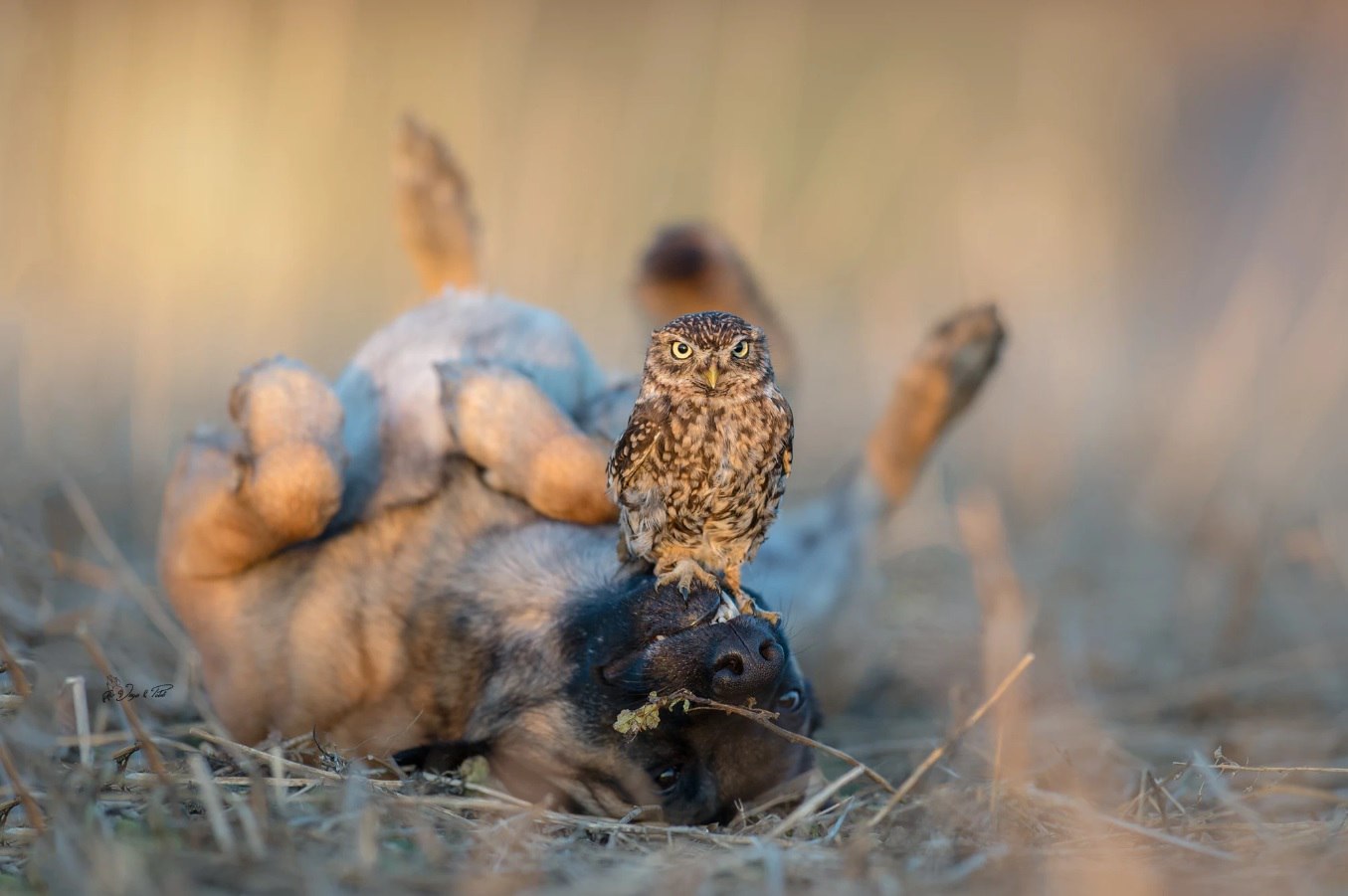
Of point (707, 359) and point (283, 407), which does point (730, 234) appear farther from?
point (707, 359)

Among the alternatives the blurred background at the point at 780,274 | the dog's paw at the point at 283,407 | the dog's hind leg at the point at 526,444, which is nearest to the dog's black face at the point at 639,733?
the dog's hind leg at the point at 526,444

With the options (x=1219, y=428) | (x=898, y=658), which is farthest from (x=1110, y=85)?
(x=898, y=658)

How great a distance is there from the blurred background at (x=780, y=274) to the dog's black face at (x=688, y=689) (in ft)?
5.04

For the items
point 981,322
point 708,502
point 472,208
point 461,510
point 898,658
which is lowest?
point 898,658

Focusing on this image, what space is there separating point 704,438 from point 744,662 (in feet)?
1.47

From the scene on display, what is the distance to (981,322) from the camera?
4379mm

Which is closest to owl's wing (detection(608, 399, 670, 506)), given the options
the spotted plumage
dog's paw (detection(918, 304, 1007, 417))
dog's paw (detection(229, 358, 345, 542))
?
the spotted plumage

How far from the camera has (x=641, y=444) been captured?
2.40 metres

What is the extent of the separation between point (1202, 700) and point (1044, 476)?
2674 millimetres

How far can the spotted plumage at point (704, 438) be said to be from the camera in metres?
2.36

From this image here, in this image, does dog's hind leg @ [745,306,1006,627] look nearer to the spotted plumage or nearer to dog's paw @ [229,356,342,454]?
dog's paw @ [229,356,342,454]

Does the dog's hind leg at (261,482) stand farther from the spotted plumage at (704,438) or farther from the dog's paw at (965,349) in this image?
the dog's paw at (965,349)

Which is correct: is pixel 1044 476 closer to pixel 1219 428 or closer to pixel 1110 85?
pixel 1219 428

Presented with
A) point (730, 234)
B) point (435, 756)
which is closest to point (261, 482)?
point (435, 756)
